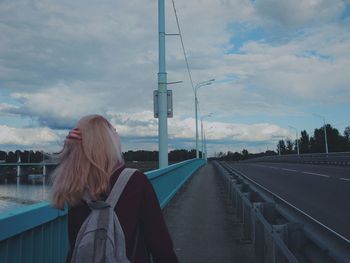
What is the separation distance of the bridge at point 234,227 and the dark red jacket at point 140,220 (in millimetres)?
709

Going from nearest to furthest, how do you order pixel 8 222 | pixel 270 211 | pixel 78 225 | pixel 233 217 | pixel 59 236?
pixel 78 225, pixel 8 222, pixel 59 236, pixel 270 211, pixel 233 217

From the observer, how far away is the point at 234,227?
9727 mm

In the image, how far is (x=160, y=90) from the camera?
1303 centimetres

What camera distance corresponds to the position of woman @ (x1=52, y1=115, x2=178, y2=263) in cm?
254

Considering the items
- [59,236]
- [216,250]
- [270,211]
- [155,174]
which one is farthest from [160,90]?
[59,236]

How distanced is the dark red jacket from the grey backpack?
0.27ft

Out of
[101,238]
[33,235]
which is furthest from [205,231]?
[101,238]

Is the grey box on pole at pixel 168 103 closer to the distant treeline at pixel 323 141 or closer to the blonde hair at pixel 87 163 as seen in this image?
the blonde hair at pixel 87 163

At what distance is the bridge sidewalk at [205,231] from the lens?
721 centimetres

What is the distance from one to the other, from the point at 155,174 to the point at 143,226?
718 cm

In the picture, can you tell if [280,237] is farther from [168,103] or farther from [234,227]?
[168,103]

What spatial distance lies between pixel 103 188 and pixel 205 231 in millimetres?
7091

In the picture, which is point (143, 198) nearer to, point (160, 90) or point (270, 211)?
point (270, 211)

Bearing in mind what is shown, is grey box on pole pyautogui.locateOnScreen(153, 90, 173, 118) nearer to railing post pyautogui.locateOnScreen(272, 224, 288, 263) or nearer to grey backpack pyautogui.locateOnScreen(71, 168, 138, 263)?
railing post pyautogui.locateOnScreen(272, 224, 288, 263)
